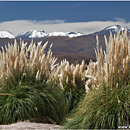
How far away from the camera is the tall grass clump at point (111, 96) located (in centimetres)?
242

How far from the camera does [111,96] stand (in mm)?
2553

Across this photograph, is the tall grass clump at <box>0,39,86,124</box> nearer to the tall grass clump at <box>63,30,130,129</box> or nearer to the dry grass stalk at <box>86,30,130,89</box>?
the tall grass clump at <box>63,30,130,129</box>

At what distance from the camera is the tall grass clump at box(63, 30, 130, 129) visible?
7.95ft

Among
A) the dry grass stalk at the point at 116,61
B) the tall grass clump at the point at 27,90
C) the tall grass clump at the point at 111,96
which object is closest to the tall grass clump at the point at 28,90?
the tall grass clump at the point at 27,90

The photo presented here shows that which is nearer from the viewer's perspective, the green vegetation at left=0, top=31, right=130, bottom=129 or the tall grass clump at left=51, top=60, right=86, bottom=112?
the green vegetation at left=0, top=31, right=130, bottom=129

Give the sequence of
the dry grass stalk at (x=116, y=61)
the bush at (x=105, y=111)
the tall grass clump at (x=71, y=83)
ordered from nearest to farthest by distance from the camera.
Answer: the bush at (x=105, y=111) < the dry grass stalk at (x=116, y=61) < the tall grass clump at (x=71, y=83)

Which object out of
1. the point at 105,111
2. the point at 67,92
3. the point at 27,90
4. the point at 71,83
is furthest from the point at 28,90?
the point at 105,111

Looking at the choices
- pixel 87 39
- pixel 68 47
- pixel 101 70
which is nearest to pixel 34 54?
pixel 101 70

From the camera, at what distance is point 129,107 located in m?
2.50

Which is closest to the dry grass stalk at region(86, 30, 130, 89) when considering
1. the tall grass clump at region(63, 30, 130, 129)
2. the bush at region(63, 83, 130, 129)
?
the tall grass clump at region(63, 30, 130, 129)

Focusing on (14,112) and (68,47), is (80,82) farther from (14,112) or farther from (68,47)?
(68,47)

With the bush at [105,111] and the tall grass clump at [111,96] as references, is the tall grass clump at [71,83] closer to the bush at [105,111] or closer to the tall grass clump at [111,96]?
the tall grass clump at [111,96]

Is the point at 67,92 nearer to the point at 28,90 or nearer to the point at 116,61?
the point at 28,90

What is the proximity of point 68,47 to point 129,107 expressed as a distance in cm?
8360
